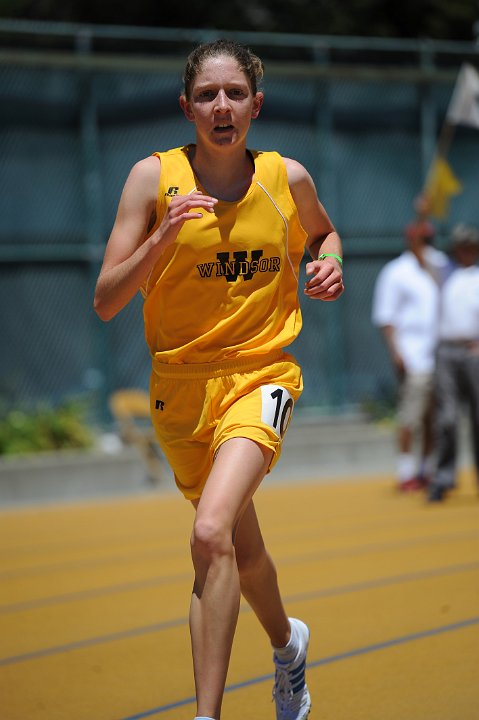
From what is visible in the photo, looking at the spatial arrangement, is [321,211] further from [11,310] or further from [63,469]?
[11,310]

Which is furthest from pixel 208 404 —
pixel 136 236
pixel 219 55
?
pixel 219 55

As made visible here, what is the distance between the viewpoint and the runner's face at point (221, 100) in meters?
4.64

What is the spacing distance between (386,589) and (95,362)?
9.22 metres

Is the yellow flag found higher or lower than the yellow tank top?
higher

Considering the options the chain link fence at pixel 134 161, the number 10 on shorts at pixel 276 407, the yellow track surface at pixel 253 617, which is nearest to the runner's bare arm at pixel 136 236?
the number 10 on shorts at pixel 276 407

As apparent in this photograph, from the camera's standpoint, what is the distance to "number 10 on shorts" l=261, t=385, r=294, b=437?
15.0ft

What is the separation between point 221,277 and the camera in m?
4.65

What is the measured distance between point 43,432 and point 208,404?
34.3 feet

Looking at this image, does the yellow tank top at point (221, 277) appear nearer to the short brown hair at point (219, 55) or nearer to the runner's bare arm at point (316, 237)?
the runner's bare arm at point (316, 237)

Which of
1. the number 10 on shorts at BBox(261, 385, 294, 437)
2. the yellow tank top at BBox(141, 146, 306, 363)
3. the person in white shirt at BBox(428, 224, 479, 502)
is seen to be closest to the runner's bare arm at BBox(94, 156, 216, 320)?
the yellow tank top at BBox(141, 146, 306, 363)

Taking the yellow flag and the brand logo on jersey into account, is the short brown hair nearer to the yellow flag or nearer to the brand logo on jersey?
the brand logo on jersey

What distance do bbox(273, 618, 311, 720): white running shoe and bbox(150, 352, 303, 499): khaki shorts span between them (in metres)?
0.71

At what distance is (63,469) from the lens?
44.4 ft

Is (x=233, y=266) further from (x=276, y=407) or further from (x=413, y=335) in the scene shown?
(x=413, y=335)
